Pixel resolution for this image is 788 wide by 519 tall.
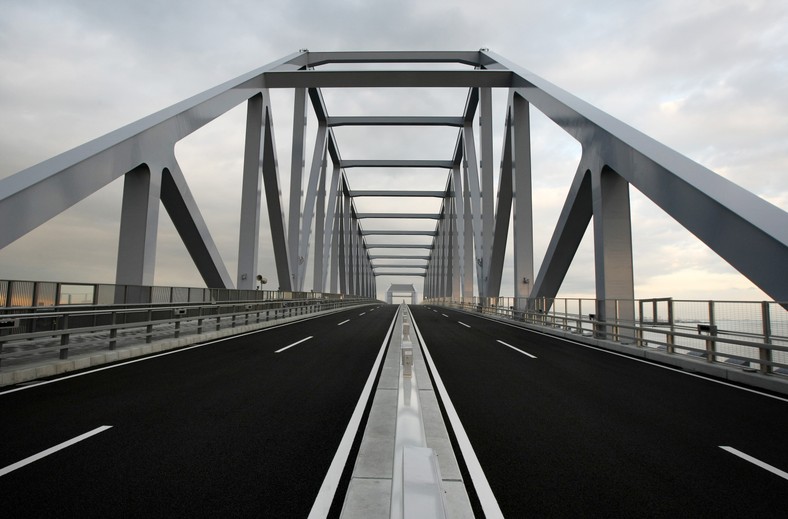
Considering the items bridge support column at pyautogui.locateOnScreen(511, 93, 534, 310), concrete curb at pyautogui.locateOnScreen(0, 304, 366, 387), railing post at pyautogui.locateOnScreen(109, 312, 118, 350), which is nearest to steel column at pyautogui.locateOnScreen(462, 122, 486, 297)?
bridge support column at pyautogui.locateOnScreen(511, 93, 534, 310)

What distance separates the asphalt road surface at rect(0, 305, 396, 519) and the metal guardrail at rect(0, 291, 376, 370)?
110cm

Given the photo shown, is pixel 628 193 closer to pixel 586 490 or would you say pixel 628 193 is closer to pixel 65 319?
pixel 586 490

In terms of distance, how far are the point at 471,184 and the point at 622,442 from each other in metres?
37.4

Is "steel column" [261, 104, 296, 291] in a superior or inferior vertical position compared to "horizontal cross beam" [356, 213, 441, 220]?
inferior

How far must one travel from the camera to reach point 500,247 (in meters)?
31.8

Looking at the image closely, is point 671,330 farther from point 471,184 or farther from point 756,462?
point 471,184

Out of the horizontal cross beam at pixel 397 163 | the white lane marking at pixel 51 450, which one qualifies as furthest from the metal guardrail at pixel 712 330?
the horizontal cross beam at pixel 397 163

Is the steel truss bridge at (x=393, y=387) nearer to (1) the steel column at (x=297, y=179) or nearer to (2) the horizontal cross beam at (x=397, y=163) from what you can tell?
(1) the steel column at (x=297, y=179)

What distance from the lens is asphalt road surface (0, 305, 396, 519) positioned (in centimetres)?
304

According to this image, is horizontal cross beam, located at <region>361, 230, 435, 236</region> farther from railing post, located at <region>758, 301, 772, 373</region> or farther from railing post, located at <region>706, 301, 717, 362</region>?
railing post, located at <region>758, 301, 772, 373</region>

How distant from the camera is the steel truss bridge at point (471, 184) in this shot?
890 cm

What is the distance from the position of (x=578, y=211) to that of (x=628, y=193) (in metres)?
3.01

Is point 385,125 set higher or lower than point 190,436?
higher

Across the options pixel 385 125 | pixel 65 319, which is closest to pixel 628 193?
pixel 65 319
